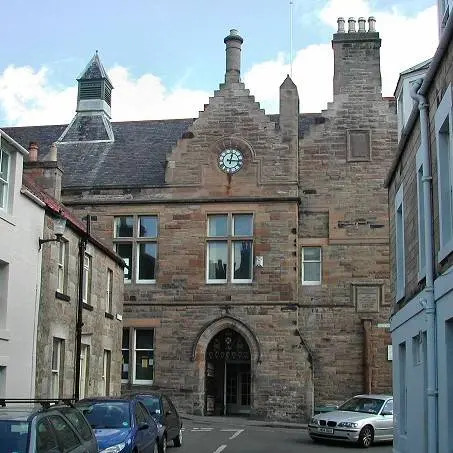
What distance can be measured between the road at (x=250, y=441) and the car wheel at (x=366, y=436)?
0.18 meters

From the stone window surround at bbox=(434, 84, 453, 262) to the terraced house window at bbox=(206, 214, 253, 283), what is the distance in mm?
19361

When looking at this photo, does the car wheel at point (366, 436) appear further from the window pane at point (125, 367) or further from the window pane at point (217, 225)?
the window pane at point (125, 367)

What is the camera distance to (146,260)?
1243 inches

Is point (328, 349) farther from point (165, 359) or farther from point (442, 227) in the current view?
point (442, 227)

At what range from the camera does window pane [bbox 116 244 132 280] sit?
31.5 m

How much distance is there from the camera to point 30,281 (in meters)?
18.2

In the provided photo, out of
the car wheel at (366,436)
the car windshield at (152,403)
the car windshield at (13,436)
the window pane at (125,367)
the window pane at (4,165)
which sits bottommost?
the car wheel at (366,436)

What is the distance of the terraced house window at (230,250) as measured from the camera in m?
30.8

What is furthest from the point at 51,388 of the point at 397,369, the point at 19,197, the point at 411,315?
the point at 411,315

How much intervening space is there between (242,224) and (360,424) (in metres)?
12.1

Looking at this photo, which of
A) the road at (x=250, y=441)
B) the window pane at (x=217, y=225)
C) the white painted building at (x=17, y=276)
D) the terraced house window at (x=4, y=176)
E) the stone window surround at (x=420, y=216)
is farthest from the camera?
the window pane at (x=217, y=225)

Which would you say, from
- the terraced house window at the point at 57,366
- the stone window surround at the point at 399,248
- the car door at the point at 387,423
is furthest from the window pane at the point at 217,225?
the stone window surround at the point at 399,248

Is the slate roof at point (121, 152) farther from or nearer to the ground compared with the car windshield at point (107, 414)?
farther from the ground

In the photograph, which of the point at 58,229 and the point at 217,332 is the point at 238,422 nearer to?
the point at 217,332
